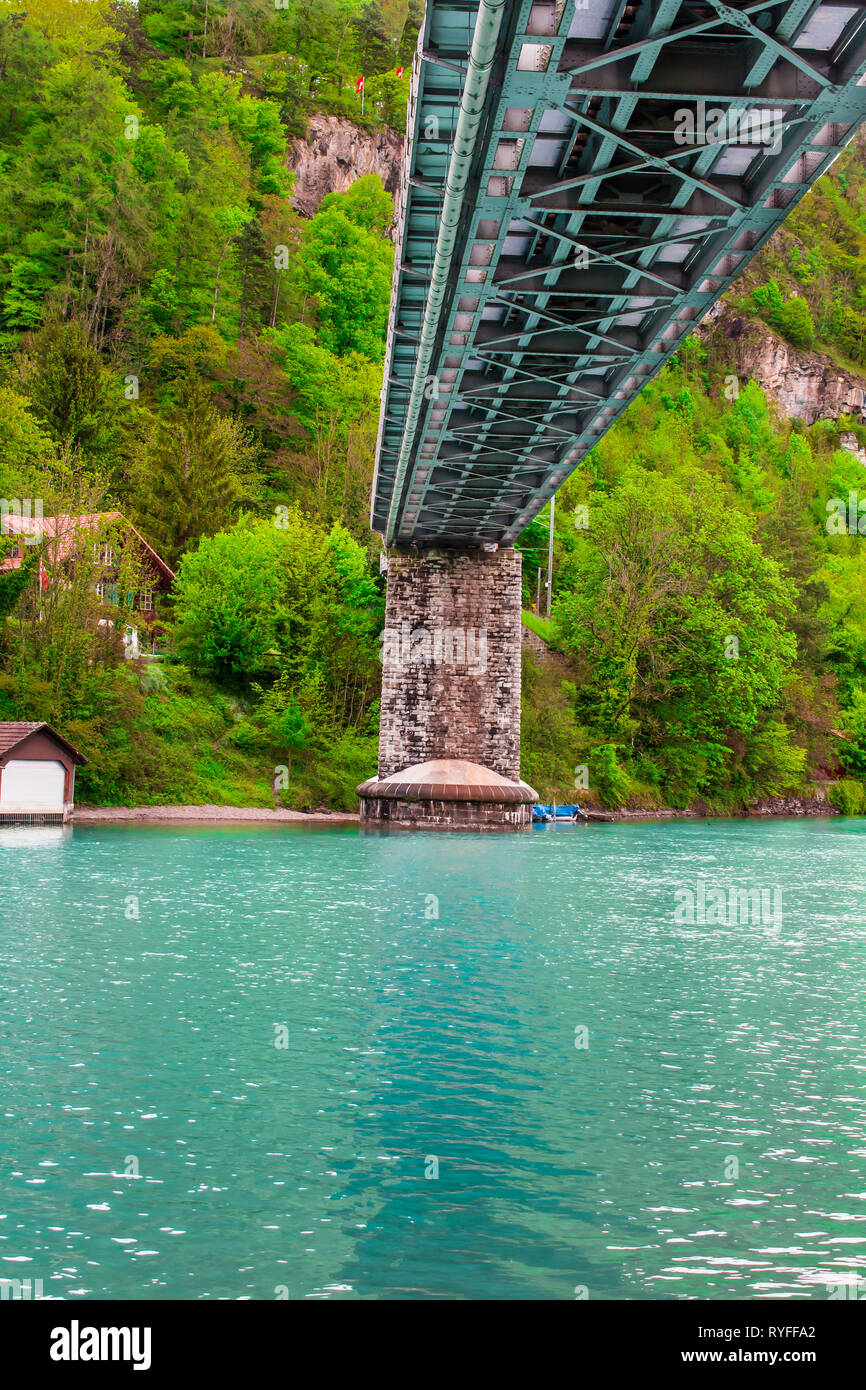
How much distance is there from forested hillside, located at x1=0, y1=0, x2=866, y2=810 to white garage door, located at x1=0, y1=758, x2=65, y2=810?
3.38 meters

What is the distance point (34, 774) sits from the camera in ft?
115

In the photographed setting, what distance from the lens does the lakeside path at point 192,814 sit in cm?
3838

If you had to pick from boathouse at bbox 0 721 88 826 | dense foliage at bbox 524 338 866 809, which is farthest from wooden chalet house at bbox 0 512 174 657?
dense foliage at bbox 524 338 866 809

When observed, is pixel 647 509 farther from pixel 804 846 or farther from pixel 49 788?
pixel 49 788

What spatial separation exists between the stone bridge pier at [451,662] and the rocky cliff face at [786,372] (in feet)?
231

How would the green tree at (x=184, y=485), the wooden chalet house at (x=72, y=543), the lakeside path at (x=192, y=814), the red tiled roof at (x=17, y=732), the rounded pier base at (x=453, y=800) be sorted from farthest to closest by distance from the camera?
the green tree at (x=184, y=485), the wooden chalet house at (x=72, y=543), the rounded pier base at (x=453, y=800), the lakeside path at (x=192, y=814), the red tiled roof at (x=17, y=732)

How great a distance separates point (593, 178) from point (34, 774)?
2503 centimetres

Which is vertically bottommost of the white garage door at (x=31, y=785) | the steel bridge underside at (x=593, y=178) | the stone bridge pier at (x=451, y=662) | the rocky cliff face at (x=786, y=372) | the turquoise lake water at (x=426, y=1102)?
the turquoise lake water at (x=426, y=1102)

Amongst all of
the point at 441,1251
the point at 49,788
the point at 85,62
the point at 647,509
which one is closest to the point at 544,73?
the point at 441,1251

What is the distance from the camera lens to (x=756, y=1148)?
25.5ft

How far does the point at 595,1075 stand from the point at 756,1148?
75.6 inches

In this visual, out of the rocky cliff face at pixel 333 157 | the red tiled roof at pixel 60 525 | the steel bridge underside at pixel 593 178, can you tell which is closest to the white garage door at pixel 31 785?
the red tiled roof at pixel 60 525

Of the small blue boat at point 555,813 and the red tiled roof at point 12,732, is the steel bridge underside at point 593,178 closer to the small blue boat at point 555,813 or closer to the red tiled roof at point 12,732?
the red tiled roof at point 12,732

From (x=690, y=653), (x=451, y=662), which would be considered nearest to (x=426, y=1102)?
(x=451, y=662)
